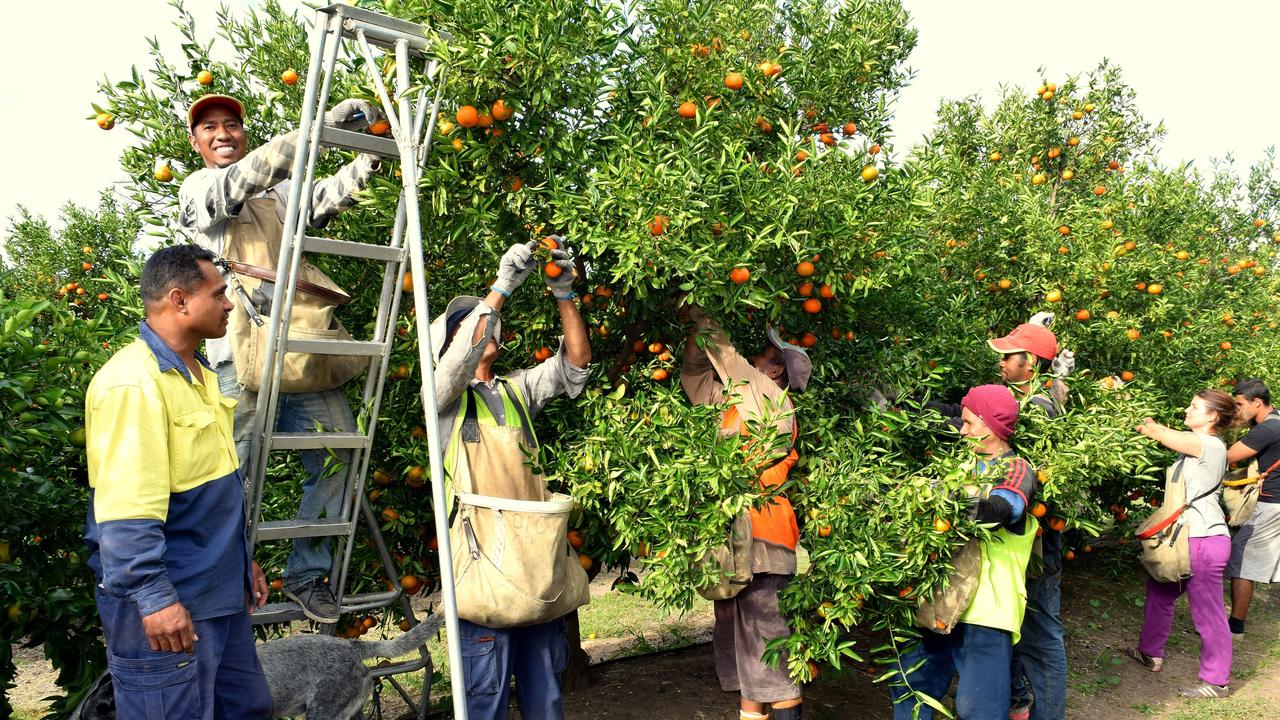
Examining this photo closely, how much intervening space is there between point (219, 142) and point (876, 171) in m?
2.77

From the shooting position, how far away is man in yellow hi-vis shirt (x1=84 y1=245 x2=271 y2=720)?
2.42 meters

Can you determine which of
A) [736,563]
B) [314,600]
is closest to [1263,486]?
[736,563]

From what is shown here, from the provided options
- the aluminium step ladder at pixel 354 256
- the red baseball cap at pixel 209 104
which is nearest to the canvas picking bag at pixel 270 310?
the aluminium step ladder at pixel 354 256

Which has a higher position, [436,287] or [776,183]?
[776,183]

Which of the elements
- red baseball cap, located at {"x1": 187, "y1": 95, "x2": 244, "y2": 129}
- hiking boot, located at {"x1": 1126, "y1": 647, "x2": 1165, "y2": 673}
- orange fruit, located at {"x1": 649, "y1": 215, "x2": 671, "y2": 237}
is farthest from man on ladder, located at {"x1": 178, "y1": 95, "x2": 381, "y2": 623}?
hiking boot, located at {"x1": 1126, "y1": 647, "x2": 1165, "y2": 673}

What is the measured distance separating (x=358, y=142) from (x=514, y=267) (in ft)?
2.42

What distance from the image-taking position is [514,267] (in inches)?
134

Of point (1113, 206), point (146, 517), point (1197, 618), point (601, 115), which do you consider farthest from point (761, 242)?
point (1197, 618)

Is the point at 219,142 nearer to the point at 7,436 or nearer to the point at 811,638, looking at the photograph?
the point at 7,436

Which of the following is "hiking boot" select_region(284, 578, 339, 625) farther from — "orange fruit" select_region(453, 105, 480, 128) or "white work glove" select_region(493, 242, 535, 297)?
"orange fruit" select_region(453, 105, 480, 128)

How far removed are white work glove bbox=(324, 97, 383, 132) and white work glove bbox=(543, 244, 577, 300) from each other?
0.87 meters

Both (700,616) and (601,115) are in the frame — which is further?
(700,616)

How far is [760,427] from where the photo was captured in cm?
356

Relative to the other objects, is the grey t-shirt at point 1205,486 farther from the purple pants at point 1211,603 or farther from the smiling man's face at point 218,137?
the smiling man's face at point 218,137
